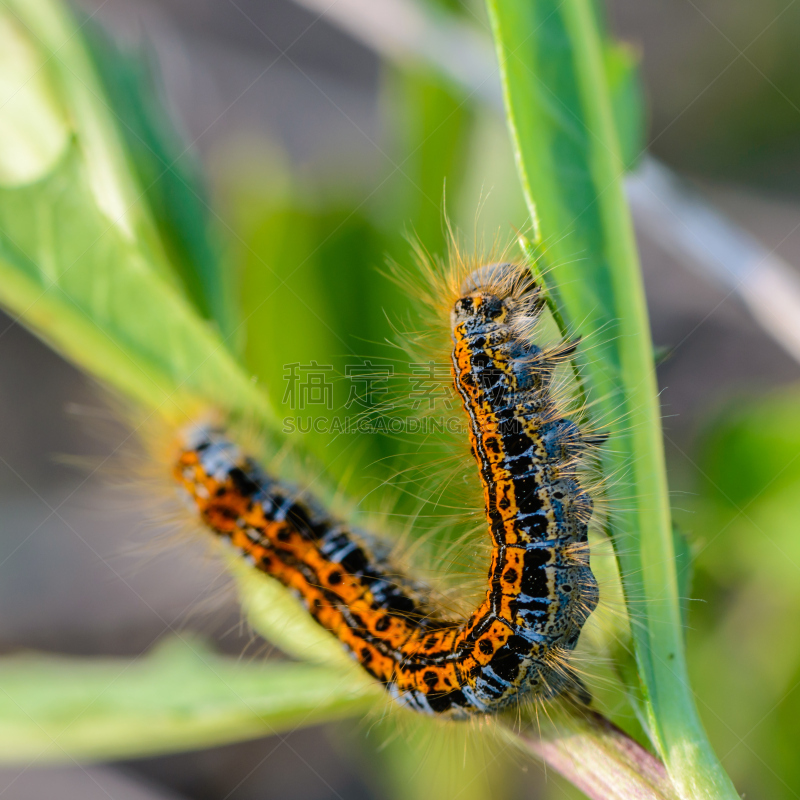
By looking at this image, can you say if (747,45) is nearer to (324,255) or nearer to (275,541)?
(324,255)

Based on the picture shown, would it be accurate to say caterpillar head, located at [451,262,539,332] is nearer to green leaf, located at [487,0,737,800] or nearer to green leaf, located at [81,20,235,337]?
green leaf, located at [487,0,737,800]

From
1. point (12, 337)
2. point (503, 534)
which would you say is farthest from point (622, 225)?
point (12, 337)

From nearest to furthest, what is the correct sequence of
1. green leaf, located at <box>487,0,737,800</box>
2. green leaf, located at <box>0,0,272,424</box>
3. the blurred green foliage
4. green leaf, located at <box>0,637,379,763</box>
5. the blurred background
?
1. green leaf, located at <box>487,0,737,800</box>
2. green leaf, located at <box>0,0,272,424</box>
3. green leaf, located at <box>0,637,379,763</box>
4. the blurred green foliage
5. the blurred background

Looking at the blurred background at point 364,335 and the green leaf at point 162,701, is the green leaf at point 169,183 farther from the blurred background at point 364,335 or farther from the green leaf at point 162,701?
the green leaf at point 162,701

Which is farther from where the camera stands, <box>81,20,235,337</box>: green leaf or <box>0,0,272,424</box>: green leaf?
<box>81,20,235,337</box>: green leaf

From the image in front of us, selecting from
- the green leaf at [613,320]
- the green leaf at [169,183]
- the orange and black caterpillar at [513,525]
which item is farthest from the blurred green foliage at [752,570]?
the green leaf at [169,183]

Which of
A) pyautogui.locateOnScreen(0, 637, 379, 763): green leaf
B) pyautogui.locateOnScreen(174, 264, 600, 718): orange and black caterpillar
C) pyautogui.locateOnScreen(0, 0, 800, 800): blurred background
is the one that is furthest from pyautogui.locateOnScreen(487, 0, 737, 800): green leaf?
pyautogui.locateOnScreen(0, 637, 379, 763): green leaf

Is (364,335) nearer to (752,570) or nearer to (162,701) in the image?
(162,701)
